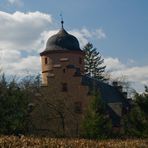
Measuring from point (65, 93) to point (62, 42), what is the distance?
25.5 ft

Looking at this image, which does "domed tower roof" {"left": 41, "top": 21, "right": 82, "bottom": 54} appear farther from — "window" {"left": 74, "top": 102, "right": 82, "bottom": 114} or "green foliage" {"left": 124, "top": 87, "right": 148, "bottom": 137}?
"green foliage" {"left": 124, "top": 87, "right": 148, "bottom": 137}

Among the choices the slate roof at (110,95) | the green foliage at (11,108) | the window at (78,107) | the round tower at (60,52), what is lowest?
the green foliage at (11,108)

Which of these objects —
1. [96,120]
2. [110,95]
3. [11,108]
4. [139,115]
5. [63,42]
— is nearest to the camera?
[11,108]

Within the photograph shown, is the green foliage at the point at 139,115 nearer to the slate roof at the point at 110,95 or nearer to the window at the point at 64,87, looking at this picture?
the slate roof at the point at 110,95

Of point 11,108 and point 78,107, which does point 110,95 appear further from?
point 11,108

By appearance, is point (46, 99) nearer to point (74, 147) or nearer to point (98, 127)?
point (98, 127)

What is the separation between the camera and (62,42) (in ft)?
190

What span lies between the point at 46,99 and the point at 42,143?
3718cm

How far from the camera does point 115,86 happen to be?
204 ft

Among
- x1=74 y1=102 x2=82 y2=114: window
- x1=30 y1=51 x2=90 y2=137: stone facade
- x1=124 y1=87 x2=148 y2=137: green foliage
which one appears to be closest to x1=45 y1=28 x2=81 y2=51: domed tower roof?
x1=30 y1=51 x2=90 y2=137: stone facade

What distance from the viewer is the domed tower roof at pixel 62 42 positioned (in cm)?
5768

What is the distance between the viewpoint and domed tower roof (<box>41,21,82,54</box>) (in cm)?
5768

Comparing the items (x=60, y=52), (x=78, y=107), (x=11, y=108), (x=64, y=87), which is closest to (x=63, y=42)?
(x=60, y=52)

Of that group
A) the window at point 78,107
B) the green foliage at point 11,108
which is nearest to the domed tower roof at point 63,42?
the window at point 78,107
